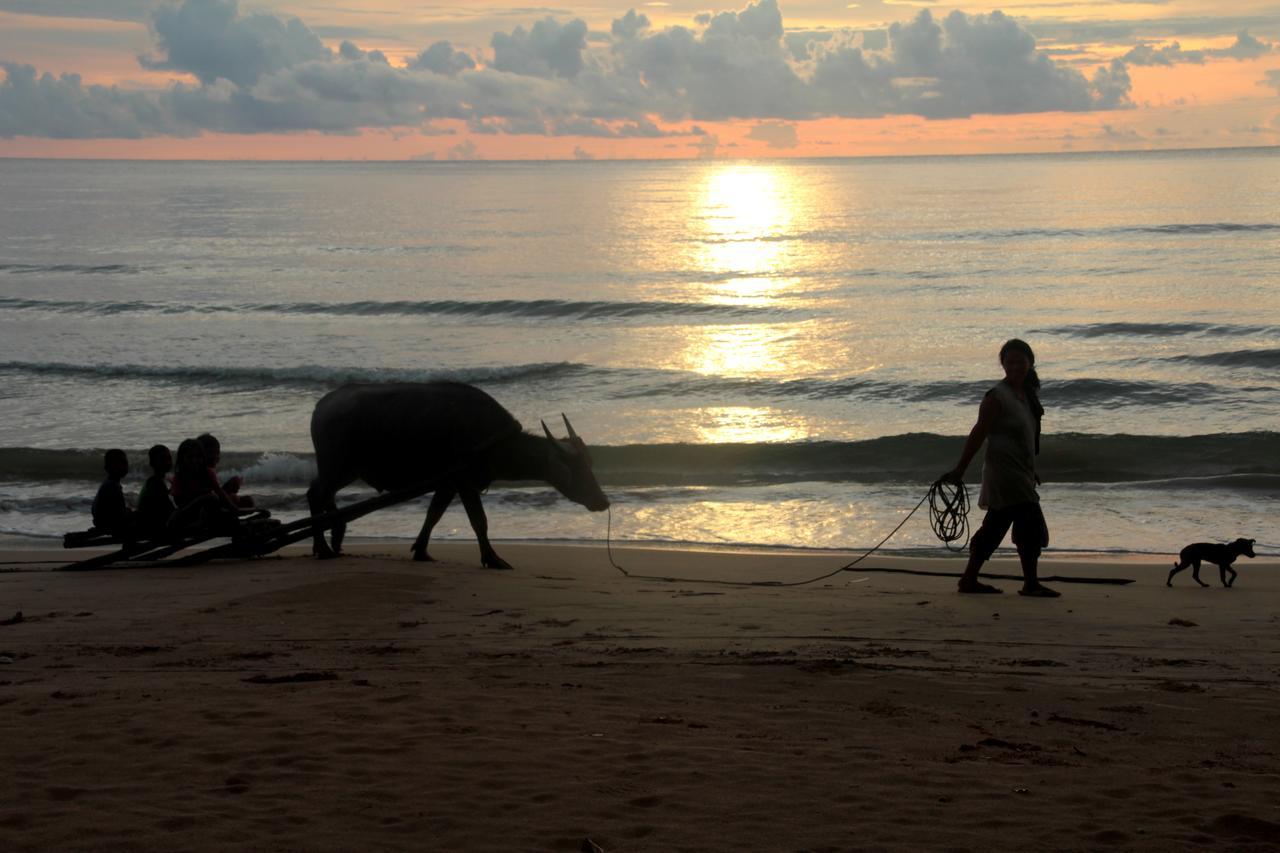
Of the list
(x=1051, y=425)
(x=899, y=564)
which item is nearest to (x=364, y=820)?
(x=899, y=564)

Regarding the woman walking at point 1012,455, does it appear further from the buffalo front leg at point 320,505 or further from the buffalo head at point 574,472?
the buffalo front leg at point 320,505

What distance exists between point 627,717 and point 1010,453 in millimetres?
4281

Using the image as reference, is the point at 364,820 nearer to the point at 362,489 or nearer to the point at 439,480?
the point at 439,480

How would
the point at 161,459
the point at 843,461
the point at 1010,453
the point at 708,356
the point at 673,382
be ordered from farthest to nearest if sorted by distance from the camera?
the point at 708,356
the point at 673,382
the point at 843,461
the point at 161,459
the point at 1010,453

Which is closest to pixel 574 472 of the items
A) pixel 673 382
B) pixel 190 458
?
pixel 190 458

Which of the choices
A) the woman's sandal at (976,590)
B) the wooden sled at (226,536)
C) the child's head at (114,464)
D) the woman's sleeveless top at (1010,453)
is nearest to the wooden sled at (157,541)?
the wooden sled at (226,536)

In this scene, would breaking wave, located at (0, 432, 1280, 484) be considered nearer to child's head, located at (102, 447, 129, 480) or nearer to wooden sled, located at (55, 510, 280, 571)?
wooden sled, located at (55, 510, 280, 571)

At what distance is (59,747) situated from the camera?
5.80m

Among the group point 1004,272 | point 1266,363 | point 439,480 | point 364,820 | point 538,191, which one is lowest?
point 364,820

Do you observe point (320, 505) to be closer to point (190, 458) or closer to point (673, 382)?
point (190, 458)

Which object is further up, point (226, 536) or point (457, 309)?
point (457, 309)

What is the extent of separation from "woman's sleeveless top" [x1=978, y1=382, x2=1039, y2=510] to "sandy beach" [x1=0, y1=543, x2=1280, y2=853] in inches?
31.4

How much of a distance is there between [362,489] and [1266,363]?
63.9 ft

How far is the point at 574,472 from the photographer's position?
11.8 metres
